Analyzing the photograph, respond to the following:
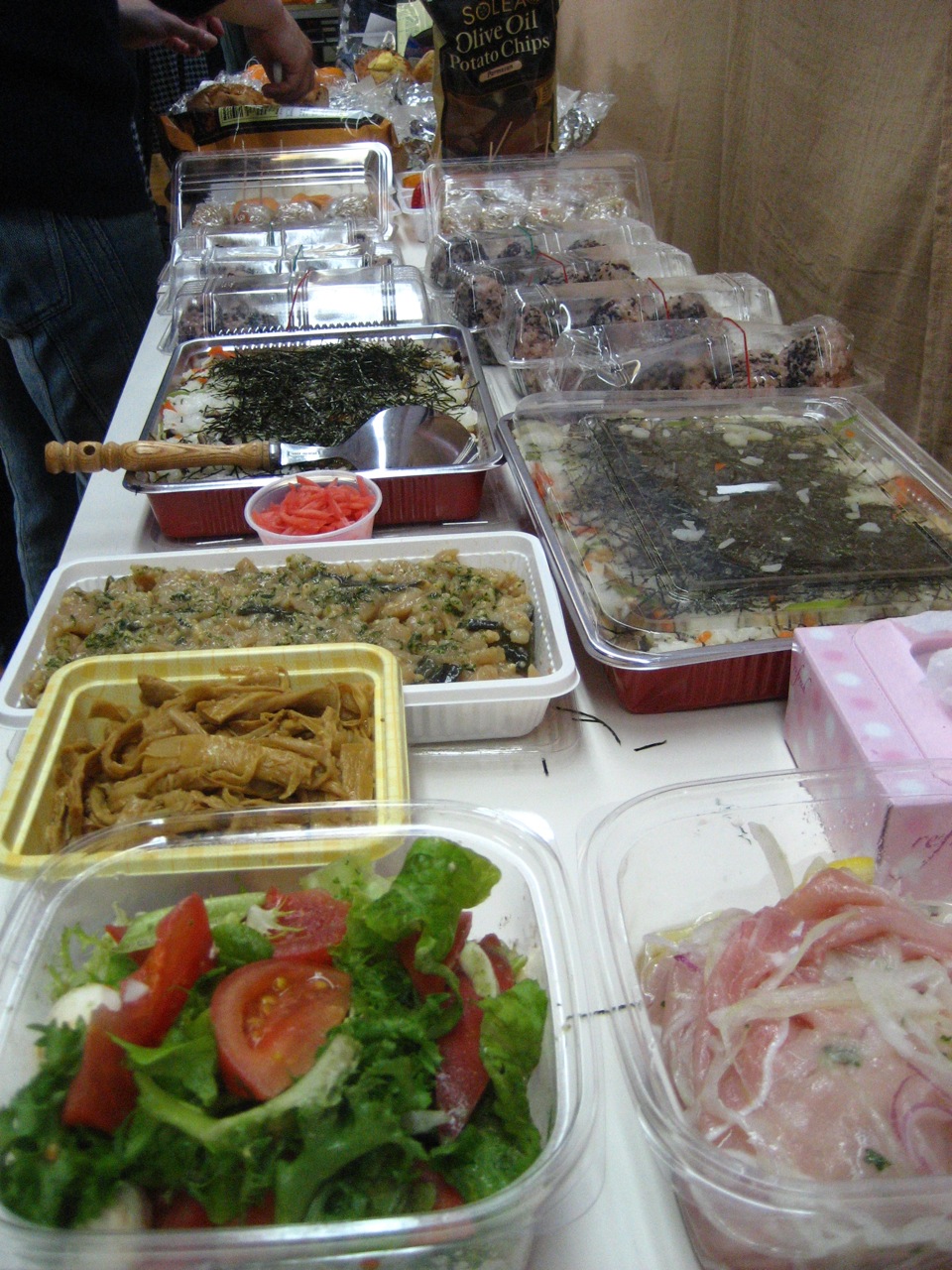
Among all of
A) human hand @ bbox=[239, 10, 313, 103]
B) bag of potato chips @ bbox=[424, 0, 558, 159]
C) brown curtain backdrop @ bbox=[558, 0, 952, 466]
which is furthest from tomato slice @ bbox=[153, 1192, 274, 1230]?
human hand @ bbox=[239, 10, 313, 103]

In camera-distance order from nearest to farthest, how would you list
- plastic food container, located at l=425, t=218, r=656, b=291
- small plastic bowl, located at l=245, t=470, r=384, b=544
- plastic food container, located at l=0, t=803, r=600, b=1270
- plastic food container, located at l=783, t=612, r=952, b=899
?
plastic food container, located at l=0, t=803, r=600, b=1270
plastic food container, located at l=783, t=612, r=952, b=899
small plastic bowl, located at l=245, t=470, r=384, b=544
plastic food container, located at l=425, t=218, r=656, b=291

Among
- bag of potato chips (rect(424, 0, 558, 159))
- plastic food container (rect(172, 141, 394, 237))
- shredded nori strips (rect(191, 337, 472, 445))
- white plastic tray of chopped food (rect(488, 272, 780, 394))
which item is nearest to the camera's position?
shredded nori strips (rect(191, 337, 472, 445))

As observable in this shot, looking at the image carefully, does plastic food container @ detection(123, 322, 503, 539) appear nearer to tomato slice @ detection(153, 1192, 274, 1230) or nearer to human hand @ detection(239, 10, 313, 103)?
tomato slice @ detection(153, 1192, 274, 1230)

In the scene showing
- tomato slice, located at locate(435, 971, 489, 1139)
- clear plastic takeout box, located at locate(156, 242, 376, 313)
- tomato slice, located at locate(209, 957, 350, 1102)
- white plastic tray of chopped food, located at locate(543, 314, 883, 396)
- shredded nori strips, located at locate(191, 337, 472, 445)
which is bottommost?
tomato slice, located at locate(435, 971, 489, 1139)

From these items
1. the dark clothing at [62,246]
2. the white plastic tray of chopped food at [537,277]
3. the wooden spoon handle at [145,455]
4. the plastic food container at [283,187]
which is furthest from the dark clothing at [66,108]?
the wooden spoon handle at [145,455]

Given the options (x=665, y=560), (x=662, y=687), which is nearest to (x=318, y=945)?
(x=662, y=687)

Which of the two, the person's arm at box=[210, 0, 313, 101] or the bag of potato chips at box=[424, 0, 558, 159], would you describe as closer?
the bag of potato chips at box=[424, 0, 558, 159]

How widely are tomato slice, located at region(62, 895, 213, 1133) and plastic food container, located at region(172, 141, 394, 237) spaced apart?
3536 millimetres

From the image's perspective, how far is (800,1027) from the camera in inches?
36.6

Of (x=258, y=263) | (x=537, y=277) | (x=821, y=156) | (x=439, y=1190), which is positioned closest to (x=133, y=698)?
(x=439, y=1190)

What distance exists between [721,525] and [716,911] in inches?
34.3

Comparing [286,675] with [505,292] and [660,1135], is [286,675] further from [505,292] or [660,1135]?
[505,292]

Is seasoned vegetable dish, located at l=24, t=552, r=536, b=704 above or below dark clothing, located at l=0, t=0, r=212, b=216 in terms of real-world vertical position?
below

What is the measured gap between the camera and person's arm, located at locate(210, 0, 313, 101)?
398cm
